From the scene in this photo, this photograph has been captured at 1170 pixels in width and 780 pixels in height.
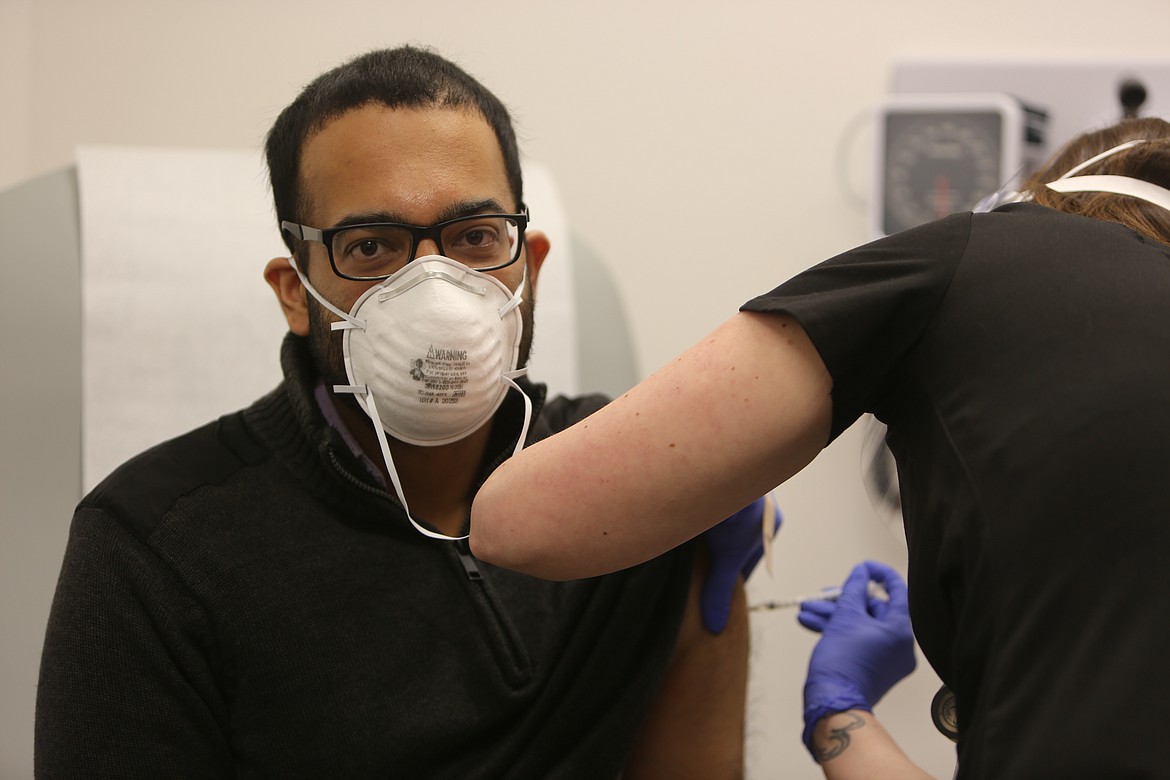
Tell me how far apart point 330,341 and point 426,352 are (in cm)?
16

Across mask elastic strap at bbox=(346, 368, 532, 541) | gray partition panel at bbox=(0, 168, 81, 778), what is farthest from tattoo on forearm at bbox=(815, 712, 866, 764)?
gray partition panel at bbox=(0, 168, 81, 778)

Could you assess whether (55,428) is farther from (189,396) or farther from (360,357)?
(360,357)

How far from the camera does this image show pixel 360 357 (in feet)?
3.57

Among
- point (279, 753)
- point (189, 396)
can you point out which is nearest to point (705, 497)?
point (279, 753)

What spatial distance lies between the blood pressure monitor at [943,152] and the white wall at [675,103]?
0.08 metres

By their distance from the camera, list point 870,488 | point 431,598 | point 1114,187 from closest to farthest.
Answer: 1. point 1114,187
2. point 431,598
3. point 870,488

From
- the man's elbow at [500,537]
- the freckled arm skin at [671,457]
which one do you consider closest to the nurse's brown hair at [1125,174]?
the freckled arm skin at [671,457]

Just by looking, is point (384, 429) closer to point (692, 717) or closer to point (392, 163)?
point (392, 163)

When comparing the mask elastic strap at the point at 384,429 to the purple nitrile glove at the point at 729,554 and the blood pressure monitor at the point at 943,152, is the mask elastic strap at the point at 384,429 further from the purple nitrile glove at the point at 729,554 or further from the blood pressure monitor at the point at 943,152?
the blood pressure monitor at the point at 943,152

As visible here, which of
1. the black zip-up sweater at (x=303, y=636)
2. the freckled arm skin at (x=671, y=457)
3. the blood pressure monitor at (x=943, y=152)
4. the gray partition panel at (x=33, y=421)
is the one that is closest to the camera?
the freckled arm skin at (x=671, y=457)

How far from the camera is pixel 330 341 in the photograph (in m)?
1.15

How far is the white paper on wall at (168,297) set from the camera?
4.74 ft

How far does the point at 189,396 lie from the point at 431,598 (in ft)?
1.84

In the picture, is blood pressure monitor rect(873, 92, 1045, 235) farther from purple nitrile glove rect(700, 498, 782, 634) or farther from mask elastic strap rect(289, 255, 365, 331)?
mask elastic strap rect(289, 255, 365, 331)
